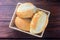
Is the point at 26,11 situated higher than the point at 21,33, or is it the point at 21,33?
the point at 26,11

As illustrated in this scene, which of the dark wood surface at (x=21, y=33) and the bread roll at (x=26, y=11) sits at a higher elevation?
the bread roll at (x=26, y=11)

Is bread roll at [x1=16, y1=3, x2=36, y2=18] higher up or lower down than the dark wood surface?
higher up

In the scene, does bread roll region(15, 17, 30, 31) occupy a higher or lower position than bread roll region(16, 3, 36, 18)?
lower

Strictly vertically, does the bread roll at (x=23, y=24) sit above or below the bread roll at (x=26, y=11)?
below

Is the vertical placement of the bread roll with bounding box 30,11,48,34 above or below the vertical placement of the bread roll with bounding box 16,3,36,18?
below

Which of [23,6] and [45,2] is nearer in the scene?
[23,6]

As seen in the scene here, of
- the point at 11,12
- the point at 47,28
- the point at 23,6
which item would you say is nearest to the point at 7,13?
the point at 11,12

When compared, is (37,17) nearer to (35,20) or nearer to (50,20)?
(35,20)

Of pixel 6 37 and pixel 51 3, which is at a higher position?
pixel 51 3
